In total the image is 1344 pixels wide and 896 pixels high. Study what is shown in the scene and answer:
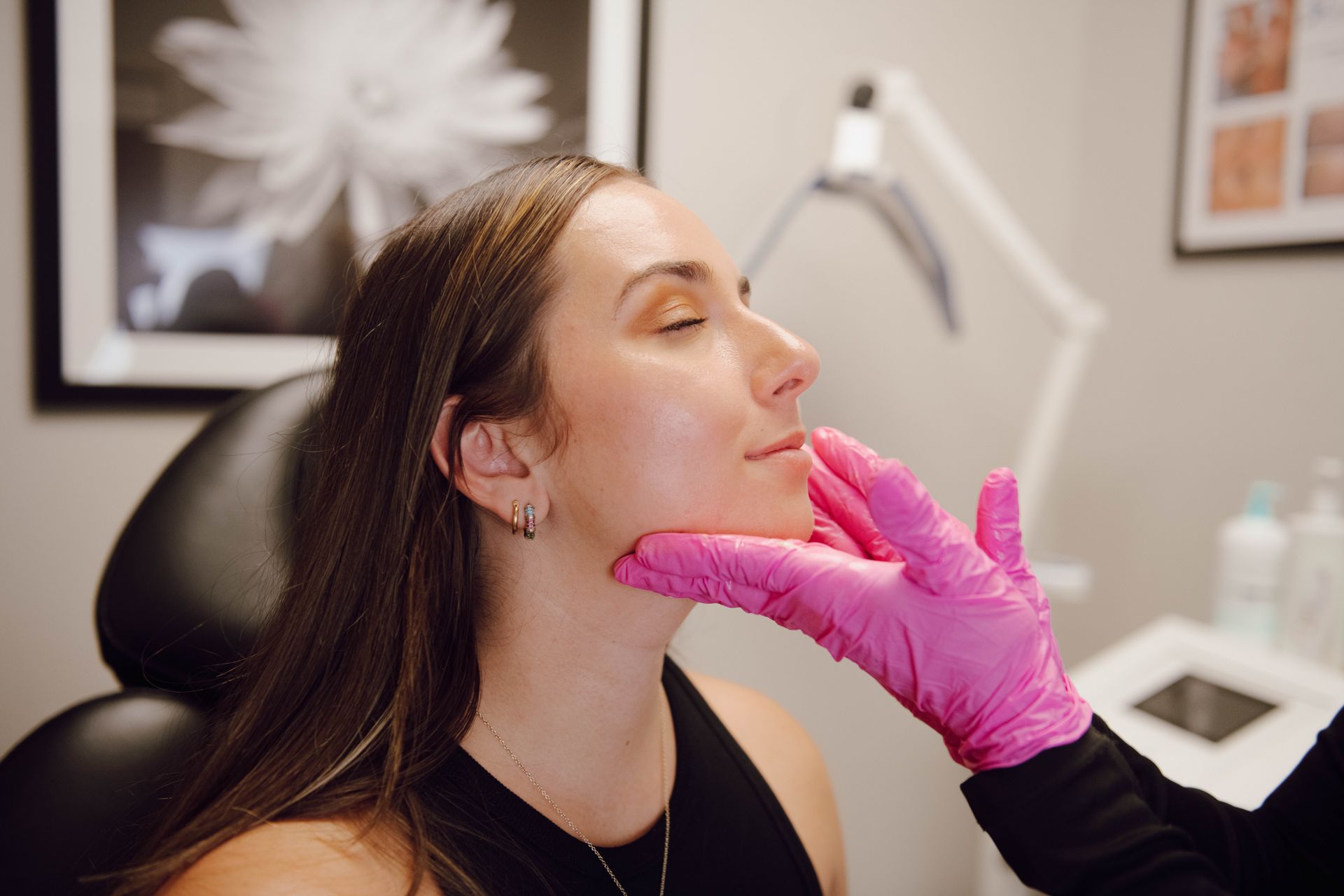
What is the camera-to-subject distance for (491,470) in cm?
90

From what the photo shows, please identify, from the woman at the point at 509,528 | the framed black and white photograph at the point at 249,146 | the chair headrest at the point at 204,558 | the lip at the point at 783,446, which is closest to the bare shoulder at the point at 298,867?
the woman at the point at 509,528

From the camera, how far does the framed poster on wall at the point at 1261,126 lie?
1588 millimetres

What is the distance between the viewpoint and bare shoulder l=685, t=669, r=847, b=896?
3.69 ft

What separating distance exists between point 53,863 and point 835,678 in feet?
5.05

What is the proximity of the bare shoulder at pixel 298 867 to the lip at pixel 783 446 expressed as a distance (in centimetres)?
48

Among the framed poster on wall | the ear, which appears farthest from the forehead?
the framed poster on wall

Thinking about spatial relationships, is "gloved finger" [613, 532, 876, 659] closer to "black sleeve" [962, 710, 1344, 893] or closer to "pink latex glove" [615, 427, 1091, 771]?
"pink latex glove" [615, 427, 1091, 771]

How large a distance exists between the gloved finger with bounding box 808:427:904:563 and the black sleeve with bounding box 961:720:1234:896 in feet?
1.03

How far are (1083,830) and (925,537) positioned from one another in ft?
0.79

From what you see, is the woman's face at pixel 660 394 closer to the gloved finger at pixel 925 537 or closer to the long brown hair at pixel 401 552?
the long brown hair at pixel 401 552

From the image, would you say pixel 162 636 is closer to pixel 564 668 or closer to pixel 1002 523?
pixel 564 668

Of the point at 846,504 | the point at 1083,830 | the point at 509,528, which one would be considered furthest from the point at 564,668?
the point at 1083,830

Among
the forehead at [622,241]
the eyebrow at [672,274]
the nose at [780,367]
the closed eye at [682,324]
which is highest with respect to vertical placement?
the forehead at [622,241]

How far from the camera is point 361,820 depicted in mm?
793
